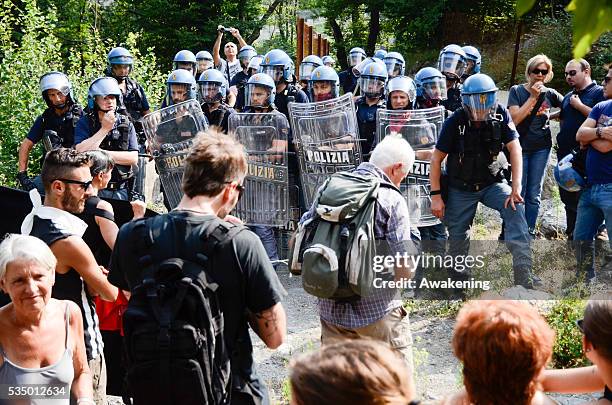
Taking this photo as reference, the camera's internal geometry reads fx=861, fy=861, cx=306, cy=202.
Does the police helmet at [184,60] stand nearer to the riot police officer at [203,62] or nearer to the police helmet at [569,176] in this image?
the riot police officer at [203,62]

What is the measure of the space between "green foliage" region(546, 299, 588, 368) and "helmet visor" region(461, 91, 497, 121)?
5.42ft

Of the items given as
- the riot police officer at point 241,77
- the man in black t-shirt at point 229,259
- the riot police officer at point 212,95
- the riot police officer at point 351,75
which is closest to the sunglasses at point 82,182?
the man in black t-shirt at point 229,259

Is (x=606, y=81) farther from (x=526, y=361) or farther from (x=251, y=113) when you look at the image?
(x=526, y=361)

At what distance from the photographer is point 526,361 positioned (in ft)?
8.78

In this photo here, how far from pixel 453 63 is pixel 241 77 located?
419 cm

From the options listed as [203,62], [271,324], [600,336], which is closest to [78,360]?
[271,324]

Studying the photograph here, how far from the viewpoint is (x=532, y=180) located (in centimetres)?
850

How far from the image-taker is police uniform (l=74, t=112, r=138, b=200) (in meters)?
7.91

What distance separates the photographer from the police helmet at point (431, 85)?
8.46 meters

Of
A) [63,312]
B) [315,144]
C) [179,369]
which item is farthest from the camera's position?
[315,144]

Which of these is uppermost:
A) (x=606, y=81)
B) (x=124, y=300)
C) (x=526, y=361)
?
(x=606, y=81)

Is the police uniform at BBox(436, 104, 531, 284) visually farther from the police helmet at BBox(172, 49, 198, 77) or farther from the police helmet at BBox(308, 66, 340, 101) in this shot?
the police helmet at BBox(172, 49, 198, 77)

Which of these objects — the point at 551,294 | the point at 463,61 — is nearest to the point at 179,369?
the point at 551,294

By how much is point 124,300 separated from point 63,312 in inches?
25.0
